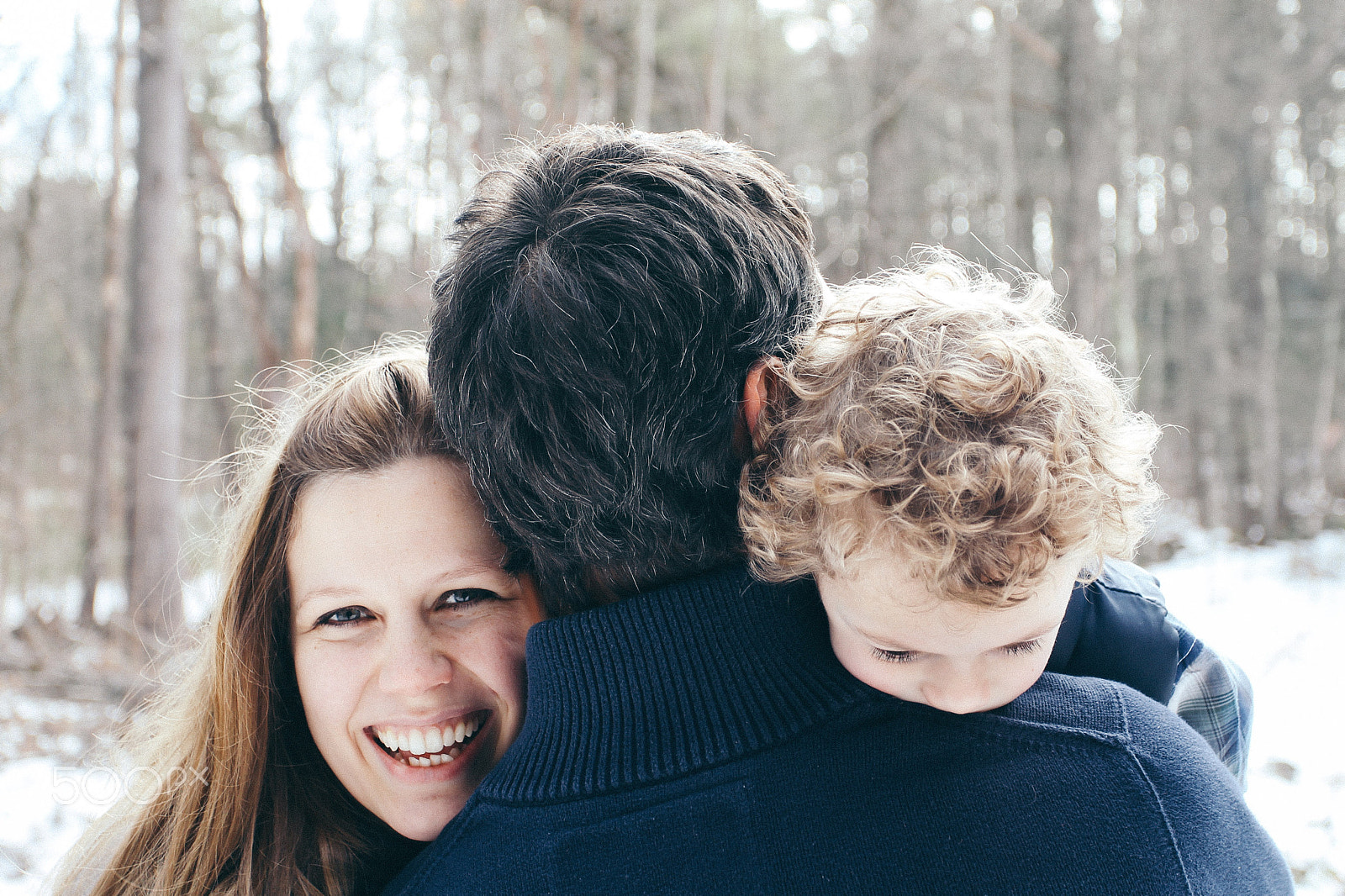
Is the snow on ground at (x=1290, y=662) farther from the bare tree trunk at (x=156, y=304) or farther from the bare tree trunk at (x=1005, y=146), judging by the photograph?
the bare tree trunk at (x=156, y=304)

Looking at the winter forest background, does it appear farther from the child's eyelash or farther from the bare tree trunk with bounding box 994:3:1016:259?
the child's eyelash

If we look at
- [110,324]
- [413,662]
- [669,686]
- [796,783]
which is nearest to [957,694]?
[796,783]

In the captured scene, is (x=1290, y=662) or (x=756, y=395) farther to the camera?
(x=1290, y=662)

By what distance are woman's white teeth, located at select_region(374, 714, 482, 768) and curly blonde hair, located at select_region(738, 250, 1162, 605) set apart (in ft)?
2.36

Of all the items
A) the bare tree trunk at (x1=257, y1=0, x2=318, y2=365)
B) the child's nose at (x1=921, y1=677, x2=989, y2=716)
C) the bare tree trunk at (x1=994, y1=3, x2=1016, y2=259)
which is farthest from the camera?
the bare tree trunk at (x1=994, y1=3, x2=1016, y2=259)

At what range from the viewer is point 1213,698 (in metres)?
1.60

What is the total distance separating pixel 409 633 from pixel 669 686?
0.55 metres

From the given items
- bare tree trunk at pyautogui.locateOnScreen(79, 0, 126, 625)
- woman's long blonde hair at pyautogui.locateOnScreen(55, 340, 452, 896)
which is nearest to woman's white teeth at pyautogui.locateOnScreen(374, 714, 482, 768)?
woman's long blonde hair at pyautogui.locateOnScreen(55, 340, 452, 896)

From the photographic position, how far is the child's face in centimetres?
116

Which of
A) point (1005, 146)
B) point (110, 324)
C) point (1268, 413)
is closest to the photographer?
point (1005, 146)

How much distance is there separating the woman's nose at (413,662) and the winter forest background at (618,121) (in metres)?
5.05

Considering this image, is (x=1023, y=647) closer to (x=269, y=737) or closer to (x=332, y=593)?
(x=332, y=593)

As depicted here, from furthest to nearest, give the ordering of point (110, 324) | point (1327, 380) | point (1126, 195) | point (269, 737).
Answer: point (1327, 380) < point (1126, 195) < point (110, 324) < point (269, 737)

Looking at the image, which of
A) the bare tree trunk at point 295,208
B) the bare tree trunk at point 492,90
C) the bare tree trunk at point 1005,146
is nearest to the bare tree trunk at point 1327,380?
the bare tree trunk at point 1005,146
